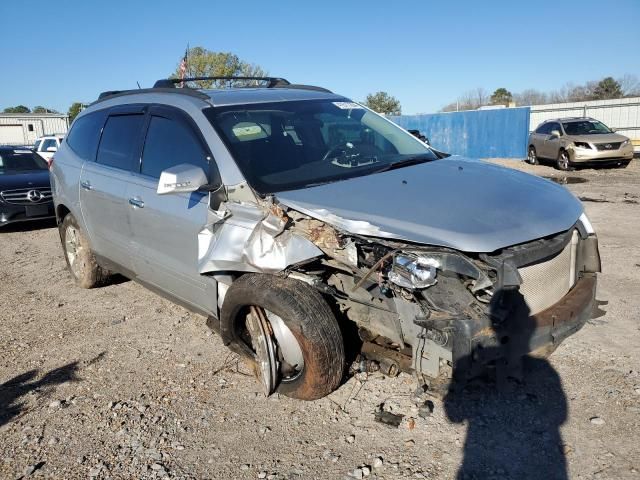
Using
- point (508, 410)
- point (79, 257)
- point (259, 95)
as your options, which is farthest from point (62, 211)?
point (508, 410)

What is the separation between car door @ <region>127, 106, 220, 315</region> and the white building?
5182 cm

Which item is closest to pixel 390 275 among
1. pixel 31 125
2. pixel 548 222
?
pixel 548 222

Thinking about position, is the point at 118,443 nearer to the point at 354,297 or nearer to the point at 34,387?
the point at 34,387

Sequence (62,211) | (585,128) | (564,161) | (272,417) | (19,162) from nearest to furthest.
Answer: (272,417) → (62,211) → (19,162) → (564,161) → (585,128)

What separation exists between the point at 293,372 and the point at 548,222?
1.73 m

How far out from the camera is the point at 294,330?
3072 millimetres

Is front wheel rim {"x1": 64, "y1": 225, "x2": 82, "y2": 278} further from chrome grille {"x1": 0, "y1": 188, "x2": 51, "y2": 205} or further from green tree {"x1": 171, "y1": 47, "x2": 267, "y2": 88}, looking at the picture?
green tree {"x1": 171, "y1": 47, "x2": 267, "y2": 88}

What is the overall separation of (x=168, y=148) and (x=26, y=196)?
6.56m

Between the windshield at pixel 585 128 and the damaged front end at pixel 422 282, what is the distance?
15.0m

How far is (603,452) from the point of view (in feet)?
8.89

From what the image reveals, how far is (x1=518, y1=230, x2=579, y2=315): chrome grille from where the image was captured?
294 centimetres

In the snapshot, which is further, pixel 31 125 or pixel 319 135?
pixel 31 125

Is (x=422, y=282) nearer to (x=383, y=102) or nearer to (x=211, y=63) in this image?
(x=211, y=63)

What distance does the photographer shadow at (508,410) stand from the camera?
266cm
